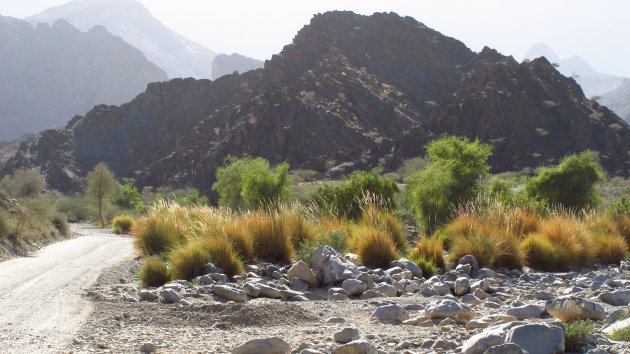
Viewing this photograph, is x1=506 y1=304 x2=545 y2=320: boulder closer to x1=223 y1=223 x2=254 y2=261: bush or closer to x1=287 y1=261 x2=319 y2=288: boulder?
x1=287 y1=261 x2=319 y2=288: boulder

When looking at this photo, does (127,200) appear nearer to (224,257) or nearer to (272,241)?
(272,241)

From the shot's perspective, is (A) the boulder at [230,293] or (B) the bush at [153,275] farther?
(B) the bush at [153,275]

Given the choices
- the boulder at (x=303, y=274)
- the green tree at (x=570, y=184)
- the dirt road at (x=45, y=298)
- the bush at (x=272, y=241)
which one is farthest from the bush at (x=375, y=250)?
the green tree at (x=570, y=184)

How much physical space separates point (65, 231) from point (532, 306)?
2534 cm

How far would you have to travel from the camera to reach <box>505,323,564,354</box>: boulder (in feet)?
19.3

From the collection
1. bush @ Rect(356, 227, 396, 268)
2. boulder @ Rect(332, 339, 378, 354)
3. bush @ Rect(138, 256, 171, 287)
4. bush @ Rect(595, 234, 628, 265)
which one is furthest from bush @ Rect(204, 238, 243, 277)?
bush @ Rect(595, 234, 628, 265)

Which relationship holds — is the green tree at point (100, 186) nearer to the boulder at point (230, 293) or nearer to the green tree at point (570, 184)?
the green tree at point (570, 184)

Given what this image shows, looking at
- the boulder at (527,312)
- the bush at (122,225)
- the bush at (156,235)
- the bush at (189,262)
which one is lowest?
the bush at (122,225)

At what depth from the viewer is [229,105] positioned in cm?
10819

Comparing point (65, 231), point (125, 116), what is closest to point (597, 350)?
point (65, 231)

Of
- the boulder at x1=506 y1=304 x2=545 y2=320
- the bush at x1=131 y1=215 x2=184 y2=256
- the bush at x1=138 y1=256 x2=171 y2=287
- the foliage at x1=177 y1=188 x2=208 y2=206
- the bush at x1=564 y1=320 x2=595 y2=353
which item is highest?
the bush at x1=564 y1=320 x2=595 y2=353

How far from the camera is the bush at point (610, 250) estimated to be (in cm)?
1697

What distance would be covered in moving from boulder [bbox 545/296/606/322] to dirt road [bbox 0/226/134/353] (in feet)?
18.0

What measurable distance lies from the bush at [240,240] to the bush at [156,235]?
99.4 inches
